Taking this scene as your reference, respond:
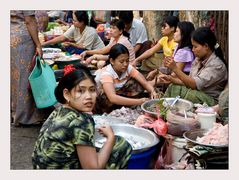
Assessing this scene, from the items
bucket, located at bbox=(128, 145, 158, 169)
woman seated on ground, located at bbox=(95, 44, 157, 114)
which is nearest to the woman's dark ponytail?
woman seated on ground, located at bbox=(95, 44, 157, 114)

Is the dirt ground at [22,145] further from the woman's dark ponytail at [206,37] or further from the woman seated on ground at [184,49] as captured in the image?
the woman's dark ponytail at [206,37]

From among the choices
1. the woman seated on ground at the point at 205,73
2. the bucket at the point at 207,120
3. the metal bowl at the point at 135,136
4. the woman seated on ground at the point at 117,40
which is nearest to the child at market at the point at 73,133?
the metal bowl at the point at 135,136

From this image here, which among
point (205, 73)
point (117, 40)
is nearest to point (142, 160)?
point (205, 73)

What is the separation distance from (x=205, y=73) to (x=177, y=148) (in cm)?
103

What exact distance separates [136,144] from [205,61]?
1322mm

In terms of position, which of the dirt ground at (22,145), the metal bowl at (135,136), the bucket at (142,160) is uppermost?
the metal bowl at (135,136)

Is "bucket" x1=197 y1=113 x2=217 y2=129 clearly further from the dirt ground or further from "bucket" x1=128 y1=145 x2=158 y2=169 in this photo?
the dirt ground

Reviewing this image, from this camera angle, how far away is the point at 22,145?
4.91 metres

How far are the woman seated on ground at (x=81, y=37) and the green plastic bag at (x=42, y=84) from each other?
1.85 metres

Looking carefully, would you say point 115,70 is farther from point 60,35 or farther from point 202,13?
point 60,35

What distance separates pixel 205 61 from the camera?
14.7ft

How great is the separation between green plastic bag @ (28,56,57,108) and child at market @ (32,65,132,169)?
2.33m

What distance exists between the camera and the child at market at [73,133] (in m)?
2.70

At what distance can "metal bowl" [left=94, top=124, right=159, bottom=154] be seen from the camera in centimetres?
360
